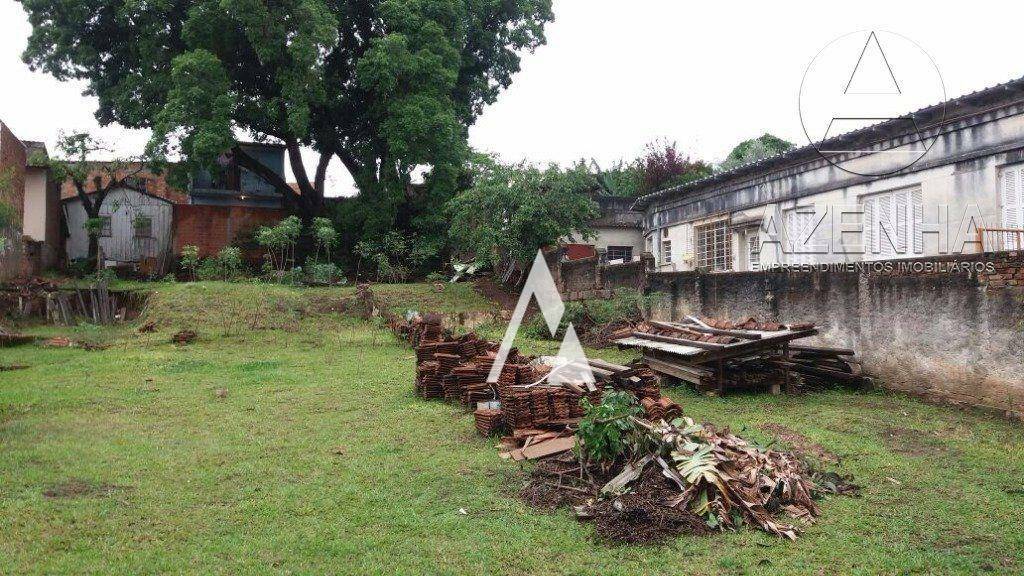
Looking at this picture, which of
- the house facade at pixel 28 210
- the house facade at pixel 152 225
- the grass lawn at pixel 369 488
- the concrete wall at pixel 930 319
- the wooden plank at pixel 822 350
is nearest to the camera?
the grass lawn at pixel 369 488

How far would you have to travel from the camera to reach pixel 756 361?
10375 millimetres

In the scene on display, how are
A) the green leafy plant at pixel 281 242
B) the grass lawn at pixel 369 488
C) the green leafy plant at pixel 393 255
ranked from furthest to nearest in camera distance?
1. the green leafy plant at pixel 393 255
2. the green leafy plant at pixel 281 242
3. the grass lawn at pixel 369 488

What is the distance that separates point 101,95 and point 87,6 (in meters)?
3.04

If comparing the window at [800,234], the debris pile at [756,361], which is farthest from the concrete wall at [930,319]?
the window at [800,234]

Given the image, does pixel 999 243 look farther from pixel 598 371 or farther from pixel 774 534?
pixel 774 534

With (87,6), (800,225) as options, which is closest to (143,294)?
(87,6)

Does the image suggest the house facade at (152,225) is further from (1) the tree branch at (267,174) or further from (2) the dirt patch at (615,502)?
(2) the dirt patch at (615,502)

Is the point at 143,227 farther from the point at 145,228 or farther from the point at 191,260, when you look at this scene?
the point at 191,260

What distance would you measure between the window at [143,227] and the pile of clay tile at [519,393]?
19.5m

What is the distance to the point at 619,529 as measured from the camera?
16.4 feet

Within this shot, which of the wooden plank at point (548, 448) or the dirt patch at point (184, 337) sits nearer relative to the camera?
the wooden plank at point (548, 448)

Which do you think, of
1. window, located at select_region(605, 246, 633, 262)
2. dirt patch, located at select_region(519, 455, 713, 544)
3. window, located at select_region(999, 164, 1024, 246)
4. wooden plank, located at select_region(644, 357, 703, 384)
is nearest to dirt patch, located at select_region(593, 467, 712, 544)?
Result: dirt patch, located at select_region(519, 455, 713, 544)

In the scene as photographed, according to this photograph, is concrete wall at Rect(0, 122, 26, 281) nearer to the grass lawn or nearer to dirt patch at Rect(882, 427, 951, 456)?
the grass lawn

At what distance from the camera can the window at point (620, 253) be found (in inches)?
1056
